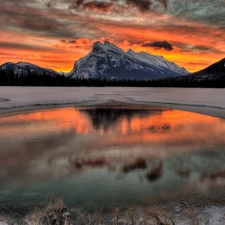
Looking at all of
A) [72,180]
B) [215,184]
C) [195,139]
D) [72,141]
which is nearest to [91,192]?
[72,180]

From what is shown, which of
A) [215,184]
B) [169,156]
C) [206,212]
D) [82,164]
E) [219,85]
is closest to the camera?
[206,212]

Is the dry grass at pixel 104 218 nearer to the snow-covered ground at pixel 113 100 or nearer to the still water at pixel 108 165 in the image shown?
the still water at pixel 108 165

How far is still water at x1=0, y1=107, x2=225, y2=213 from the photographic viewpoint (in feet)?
30.6

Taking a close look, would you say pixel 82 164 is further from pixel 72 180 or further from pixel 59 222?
pixel 59 222

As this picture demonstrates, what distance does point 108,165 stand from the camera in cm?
1266

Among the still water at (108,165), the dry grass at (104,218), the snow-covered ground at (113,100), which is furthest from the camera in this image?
the snow-covered ground at (113,100)

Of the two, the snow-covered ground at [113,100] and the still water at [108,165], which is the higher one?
the snow-covered ground at [113,100]

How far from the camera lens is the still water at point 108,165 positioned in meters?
9.34

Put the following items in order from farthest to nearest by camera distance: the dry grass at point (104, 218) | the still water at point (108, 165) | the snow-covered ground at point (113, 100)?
1. the snow-covered ground at point (113, 100)
2. the still water at point (108, 165)
3. the dry grass at point (104, 218)

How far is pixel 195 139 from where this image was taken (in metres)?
19.0

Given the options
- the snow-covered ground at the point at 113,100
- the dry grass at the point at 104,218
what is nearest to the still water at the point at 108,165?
the dry grass at the point at 104,218

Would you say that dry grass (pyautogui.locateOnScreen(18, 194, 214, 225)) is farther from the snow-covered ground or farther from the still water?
the snow-covered ground

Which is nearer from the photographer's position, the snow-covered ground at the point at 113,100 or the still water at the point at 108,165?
the still water at the point at 108,165

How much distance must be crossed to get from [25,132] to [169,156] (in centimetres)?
1216
